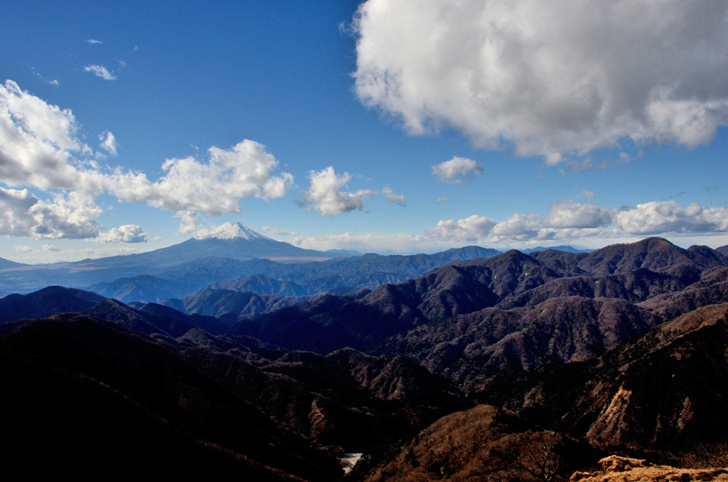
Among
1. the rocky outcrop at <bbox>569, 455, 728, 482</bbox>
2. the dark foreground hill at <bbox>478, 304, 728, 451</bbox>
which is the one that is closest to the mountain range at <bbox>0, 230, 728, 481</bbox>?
the dark foreground hill at <bbox>478, 304, 728, 451</bbox>

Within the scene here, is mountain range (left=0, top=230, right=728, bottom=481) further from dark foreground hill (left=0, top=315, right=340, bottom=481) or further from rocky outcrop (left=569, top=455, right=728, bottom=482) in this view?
rocky outcrop (left=569, top=455, right=728, bottom=482)

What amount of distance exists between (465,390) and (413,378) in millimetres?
36541

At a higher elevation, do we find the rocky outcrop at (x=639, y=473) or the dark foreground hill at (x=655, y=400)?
the rocky outcrop at (x=639, y=473)

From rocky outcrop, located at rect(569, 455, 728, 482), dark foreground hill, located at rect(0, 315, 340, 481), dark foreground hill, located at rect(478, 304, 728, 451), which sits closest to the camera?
rocky outcrop, located at rect(569, 455, 728, 482)

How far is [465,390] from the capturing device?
587 feet

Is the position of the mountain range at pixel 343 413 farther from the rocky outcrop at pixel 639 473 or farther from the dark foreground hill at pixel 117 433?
the rocky outcrop at pixel 639 473

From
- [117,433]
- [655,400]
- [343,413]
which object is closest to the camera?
[117,433]

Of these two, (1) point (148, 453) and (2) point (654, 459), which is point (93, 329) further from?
(2) point (654, 459)

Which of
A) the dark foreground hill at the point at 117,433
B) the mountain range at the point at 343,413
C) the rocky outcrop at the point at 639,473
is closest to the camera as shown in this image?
the rocky outcrop at the point at 639,473

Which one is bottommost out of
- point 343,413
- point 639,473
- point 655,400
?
point 343,413

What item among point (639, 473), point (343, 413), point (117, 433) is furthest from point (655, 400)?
point (117, 433)

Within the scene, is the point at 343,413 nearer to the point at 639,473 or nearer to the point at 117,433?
the point at 117,433

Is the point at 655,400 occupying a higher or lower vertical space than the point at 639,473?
lower

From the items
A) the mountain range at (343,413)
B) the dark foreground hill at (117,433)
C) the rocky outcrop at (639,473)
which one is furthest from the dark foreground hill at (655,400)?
the dark foreground hill at (117,433)
